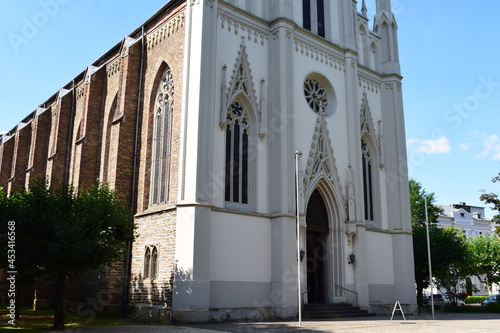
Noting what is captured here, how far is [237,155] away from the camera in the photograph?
22281 millimetres

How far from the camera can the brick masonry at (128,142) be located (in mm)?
20953

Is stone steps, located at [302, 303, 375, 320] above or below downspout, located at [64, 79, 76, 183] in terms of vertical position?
below

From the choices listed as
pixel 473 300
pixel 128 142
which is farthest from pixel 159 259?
pixel 473 300

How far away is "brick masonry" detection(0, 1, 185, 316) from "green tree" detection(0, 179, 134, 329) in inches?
104

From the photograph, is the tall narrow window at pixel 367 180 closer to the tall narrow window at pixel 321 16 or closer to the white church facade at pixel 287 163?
the white church facade at pixel 287 163

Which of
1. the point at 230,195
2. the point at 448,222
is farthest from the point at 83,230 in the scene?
the point at 448,222

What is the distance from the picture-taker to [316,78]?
1051 inches

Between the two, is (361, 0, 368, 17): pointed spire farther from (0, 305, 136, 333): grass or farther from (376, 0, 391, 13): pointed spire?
(0, 305, 136, 333): grass

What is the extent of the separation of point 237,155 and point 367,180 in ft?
33.0

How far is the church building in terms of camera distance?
66.1ft

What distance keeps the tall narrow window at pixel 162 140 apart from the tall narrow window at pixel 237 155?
2918 mm

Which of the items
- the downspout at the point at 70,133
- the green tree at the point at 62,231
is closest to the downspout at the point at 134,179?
the green tree at the point at 62,231

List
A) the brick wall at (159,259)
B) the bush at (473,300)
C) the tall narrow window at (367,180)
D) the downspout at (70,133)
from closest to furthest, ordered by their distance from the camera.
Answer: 1. the brick wall at (159,259)
2. the tall narrow window at (367,180)
3. the downspout at (70,133)
4. the bush at (473,300)

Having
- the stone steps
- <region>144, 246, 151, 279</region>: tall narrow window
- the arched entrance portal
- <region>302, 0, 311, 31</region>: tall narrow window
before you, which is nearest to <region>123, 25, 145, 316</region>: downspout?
<region>144, 246, 151, 279</region>: tall narrow window
